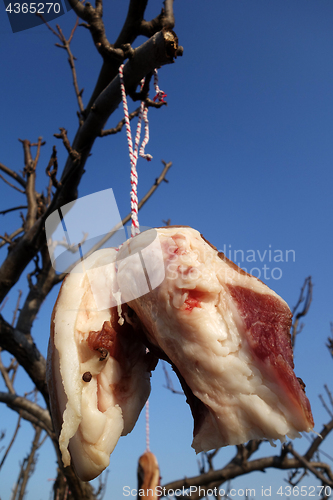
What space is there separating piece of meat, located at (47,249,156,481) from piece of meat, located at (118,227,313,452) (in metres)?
0.16

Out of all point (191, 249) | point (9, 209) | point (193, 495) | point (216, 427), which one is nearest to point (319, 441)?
point (193, 495)

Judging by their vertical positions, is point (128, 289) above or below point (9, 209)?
below

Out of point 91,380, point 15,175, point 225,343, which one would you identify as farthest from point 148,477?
point 15,175

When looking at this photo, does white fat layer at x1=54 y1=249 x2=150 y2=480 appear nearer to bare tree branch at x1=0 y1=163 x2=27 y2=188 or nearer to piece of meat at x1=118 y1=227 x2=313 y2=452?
piece of meat at x1=118 y1=227 x2=313 y2=452

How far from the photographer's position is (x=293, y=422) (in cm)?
86

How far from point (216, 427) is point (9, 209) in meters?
3.51

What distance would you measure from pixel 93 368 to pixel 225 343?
0.43 meters

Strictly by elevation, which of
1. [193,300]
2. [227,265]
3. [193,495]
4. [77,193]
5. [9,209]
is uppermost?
[9,209]

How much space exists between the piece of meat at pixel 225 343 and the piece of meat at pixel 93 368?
0.51 feet

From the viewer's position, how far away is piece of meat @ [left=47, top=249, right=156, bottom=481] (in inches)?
38.2

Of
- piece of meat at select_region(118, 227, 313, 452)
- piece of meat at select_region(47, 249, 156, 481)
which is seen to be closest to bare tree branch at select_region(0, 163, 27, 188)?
piece of meat at select_region(47, 249, 156, 481)

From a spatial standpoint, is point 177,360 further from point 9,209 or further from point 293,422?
point 9,209

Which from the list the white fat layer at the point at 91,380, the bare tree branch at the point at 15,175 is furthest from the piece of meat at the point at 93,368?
the bare tree branch at the point at 15,175

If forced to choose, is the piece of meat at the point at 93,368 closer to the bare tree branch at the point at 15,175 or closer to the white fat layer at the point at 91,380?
the white fat layer at the point at 91,380
